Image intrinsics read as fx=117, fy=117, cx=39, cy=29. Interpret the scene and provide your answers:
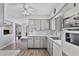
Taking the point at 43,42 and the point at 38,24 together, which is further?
the point at 38,24

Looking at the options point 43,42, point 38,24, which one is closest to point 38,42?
point 43,42

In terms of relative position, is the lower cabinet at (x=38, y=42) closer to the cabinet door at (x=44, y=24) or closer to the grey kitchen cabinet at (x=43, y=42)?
the grey kitchen cabinet at (x=43, y=42)

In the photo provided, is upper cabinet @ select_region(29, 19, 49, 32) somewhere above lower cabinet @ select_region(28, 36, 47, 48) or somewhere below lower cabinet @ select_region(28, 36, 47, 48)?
above

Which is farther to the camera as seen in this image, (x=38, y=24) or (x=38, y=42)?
(x=38, y=24)

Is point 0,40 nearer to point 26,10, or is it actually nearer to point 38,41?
point 38,41

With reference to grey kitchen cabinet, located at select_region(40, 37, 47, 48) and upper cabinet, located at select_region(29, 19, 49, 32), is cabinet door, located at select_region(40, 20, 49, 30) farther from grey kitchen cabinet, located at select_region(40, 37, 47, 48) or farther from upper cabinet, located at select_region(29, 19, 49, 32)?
grey kitchen cabinet, located at select_region(40, 37, 47, 48)

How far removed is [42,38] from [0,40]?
2359mm

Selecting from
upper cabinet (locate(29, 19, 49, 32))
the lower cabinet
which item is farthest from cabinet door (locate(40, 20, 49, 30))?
the lower cabinet

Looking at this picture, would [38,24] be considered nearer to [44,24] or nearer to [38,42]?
[44,24]

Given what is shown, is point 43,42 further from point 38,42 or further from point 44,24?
point 44,24

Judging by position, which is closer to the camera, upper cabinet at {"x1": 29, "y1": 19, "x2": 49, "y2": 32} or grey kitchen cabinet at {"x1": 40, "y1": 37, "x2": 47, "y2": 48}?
grey kitchen cabinet at {"x1": 40, "y1": 37, "x2": 47, "y2": 48}

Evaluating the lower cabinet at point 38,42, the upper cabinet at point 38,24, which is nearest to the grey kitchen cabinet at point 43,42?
the lower cabinet at point 38,42

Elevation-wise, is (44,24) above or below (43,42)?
above

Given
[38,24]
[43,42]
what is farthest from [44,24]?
[43,42]
